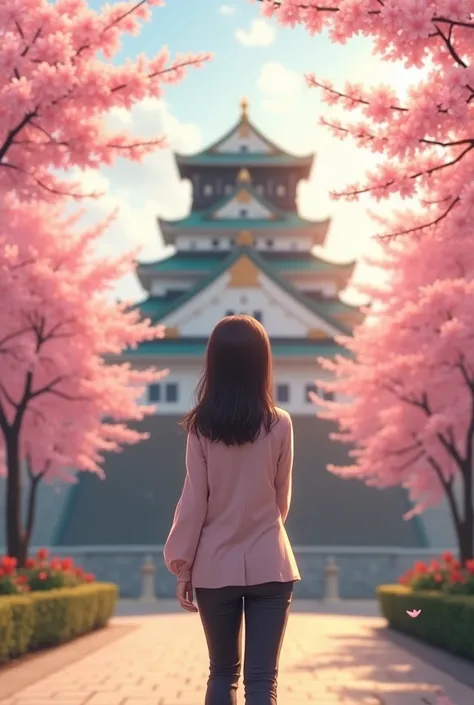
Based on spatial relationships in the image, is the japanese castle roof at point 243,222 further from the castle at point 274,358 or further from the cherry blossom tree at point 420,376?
the cherry blossom tree at point 420,376

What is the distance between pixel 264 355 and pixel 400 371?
49.4 feet

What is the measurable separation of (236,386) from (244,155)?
4935 cm

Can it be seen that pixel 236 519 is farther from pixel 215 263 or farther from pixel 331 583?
pixel 215 263

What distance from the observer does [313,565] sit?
2823cm

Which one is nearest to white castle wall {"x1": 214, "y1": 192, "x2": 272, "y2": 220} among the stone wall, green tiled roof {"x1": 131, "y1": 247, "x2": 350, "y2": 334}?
green tiled roof {"x1": 131, "y1": 247, "x2": 350, "y2": 334}

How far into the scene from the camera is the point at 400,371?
62.0ft

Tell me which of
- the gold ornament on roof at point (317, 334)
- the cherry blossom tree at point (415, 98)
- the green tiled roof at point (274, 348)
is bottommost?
the cherry blossom tree at point (415, 98)

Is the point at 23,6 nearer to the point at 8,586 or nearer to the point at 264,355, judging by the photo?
the point at 264,355

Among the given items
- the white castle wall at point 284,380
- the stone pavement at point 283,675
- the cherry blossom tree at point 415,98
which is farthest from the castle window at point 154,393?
the cherry blossom tree at point 415,98

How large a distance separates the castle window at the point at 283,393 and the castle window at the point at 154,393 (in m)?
4.95

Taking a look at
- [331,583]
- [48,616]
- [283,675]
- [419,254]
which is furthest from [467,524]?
[331,583]

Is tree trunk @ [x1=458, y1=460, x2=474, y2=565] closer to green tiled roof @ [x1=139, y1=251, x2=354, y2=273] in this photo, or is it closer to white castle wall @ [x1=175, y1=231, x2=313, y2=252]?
green tiled roof @ [x1=139, y1=251, x2=354, y2=273]

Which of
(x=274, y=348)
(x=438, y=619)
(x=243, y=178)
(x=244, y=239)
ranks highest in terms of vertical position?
(x=243, y=178)

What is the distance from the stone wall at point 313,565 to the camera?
28.1 metres
